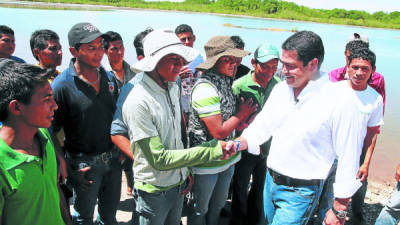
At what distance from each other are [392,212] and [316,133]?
1.55 meters

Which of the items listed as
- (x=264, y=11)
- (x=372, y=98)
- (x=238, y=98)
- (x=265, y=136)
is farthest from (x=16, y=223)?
(x=264, y=11)

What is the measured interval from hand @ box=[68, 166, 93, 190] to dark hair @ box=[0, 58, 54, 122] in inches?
38.5

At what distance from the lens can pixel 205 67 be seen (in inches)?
94.1

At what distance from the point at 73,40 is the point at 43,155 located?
1.23 metres

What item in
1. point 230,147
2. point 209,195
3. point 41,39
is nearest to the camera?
point 230,147

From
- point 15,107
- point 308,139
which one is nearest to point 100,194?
point 15,107

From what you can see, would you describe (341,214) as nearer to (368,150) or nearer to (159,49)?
(368,150)

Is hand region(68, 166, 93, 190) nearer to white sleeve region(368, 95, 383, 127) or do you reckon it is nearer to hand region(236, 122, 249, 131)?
hand region(236, 122, 249, 131)

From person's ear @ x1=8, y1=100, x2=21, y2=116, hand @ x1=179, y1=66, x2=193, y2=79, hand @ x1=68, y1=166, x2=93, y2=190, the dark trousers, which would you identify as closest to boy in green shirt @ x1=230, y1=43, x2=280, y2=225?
the dark trousers

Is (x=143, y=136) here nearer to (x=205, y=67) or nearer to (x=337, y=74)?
(x=205, y=67)

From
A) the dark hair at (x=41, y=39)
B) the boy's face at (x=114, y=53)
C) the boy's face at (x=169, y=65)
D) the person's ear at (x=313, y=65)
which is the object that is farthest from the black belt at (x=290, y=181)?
the dark hair at (x=41, y=39)

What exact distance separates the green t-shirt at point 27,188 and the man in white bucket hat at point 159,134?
0.54m

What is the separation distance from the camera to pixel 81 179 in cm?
242

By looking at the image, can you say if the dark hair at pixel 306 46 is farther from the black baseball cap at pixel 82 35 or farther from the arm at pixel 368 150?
the black baseball cap at pixel 82 35
